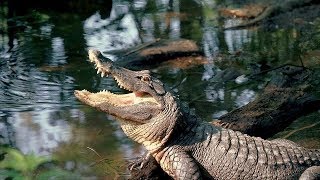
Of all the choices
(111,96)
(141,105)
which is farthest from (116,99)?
(141,105)

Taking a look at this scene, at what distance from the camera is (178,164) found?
13.6 feet

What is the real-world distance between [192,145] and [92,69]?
16.0 ft

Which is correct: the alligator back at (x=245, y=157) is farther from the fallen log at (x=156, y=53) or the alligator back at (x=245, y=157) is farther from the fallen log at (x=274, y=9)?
the fallen log at (x=274, y=9)

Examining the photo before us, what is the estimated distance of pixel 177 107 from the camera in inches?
170

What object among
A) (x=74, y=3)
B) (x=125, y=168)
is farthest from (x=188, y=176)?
(x=74, y=3)

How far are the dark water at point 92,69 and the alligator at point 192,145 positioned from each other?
79cm

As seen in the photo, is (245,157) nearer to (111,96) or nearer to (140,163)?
(140,163)

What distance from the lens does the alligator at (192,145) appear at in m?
4.17

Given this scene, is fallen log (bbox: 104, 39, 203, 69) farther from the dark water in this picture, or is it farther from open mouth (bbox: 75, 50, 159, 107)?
open mouth (bbox: 75, 50, 159, 107)

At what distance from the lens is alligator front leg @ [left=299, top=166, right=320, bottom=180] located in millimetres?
4020

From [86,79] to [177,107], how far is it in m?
4.33

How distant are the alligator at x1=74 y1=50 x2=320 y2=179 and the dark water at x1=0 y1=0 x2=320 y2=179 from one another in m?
0.79

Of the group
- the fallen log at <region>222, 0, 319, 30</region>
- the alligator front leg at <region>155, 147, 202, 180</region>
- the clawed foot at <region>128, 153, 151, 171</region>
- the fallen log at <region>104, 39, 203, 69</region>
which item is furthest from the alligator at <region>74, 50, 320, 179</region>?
the fallen log at <region>222, 0, 319, 30</region>

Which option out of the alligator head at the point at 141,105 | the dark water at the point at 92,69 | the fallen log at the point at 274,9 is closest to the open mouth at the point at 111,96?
the alligator head at the point at 141,105
